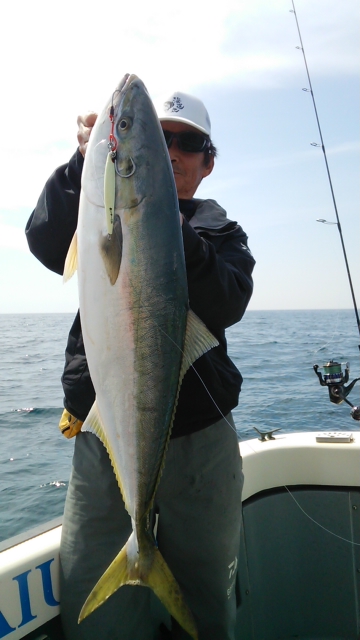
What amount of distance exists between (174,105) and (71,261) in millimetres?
1128

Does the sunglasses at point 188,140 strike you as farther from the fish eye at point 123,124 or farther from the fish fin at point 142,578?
the fish fin at point 142,578

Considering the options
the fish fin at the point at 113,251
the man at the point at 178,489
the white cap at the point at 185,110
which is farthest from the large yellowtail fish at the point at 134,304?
the white cap at the point at 185,110

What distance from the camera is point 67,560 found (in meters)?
2.21

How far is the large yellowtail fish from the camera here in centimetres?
173

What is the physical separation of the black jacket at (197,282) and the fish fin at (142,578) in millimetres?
514

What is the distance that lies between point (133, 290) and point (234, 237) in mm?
831

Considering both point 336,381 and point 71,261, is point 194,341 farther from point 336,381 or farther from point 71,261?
point 336,381

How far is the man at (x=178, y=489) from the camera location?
6.89ft

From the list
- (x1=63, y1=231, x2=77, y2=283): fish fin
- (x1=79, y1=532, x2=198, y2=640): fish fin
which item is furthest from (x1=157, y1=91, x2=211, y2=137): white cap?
(x1=79, y1=532, x2=198, y2=640): fish fin

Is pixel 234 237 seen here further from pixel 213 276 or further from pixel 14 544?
pixel 14 544

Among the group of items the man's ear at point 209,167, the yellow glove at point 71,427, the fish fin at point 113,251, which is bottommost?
the yellow glove at point 71,427

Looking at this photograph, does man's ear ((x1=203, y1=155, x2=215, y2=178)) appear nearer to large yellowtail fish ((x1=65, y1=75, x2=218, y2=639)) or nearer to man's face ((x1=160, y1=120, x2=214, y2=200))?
man's face ((x1=160, y1=120, x2=214, y2=200))

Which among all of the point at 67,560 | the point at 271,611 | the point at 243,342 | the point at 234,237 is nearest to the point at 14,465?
the point at 271,611

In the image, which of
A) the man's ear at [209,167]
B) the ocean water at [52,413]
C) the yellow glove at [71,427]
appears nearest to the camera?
the yellow glove at [71,427]
